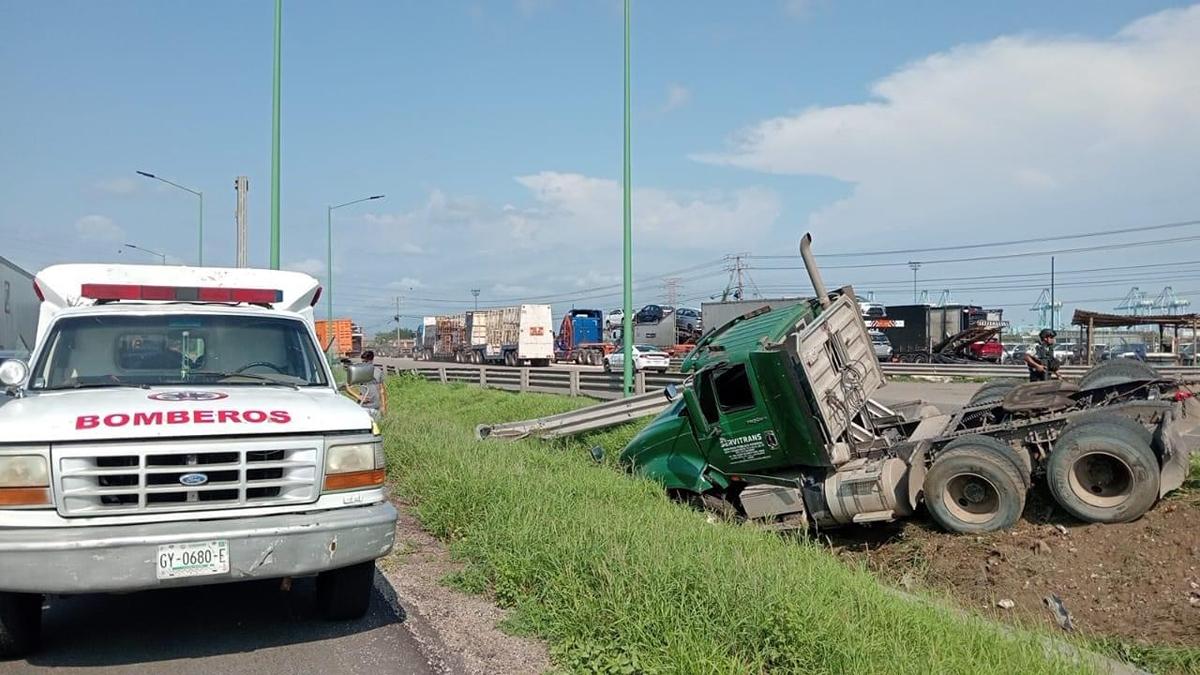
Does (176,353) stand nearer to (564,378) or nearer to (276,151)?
(276,151)

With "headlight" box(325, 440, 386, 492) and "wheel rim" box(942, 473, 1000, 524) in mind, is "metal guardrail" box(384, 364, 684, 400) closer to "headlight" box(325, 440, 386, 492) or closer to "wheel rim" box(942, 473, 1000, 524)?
"wheel rim" box(942, 473, 1000, 524)

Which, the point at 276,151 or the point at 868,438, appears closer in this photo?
the point at 868,438

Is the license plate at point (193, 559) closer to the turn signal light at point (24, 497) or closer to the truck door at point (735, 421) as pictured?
the turn signal light at point (24, 497)

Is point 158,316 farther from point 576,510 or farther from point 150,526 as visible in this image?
point 576,510

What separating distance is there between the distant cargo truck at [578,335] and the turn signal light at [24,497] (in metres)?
47.1

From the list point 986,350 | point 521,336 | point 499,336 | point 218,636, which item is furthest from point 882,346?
point 218,636

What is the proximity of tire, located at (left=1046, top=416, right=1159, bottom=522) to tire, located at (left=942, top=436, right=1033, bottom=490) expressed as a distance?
0.71ft

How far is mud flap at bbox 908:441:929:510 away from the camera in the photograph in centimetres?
938

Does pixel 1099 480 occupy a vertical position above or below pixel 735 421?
below

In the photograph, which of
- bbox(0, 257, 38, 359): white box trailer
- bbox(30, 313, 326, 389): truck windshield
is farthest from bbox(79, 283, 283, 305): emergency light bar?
bbox(0, 257, 38, 359): white box trailer

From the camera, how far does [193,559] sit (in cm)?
467

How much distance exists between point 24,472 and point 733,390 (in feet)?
23.5

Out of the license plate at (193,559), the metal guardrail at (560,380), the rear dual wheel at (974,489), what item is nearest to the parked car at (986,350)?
the metal guardrail at (560,380)

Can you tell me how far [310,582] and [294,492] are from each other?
2.07 metres
